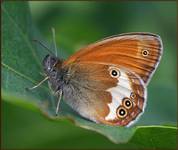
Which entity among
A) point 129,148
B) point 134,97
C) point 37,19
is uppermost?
point 37,19

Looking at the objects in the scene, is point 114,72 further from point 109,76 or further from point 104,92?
point 104,92

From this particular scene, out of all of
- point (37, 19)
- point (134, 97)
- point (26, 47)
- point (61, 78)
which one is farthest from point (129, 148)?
point (37, 19)

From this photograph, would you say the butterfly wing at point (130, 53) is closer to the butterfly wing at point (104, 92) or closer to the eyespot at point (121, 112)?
the butterfly wing at point (104, 92)

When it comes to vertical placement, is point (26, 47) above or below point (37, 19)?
below

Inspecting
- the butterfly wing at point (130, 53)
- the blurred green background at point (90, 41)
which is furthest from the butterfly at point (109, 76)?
the blurred green background at point (90, 41)

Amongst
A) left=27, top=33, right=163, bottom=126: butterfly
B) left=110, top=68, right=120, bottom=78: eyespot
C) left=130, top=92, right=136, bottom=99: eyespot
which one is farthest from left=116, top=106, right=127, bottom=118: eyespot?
left=110, top=68, right=120, bottom=78: eyespot

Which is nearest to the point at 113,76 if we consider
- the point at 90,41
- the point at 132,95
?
the point at 132,95

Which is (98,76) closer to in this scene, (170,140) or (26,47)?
(26,47)
